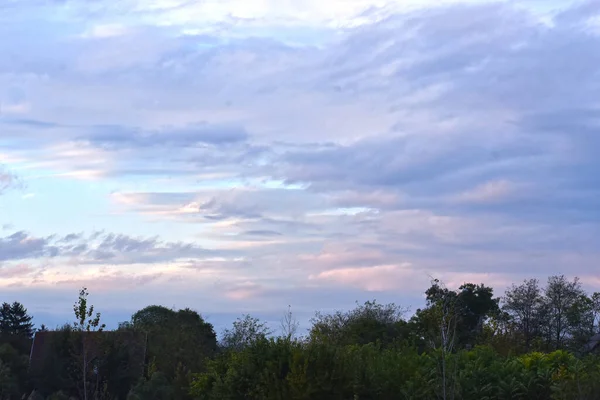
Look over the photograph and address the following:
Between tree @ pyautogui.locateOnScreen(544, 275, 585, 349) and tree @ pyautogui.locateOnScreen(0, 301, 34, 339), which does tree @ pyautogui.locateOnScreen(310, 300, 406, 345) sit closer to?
tree @ pyautogui.locateOnScreen(544, 275, 585, 349)

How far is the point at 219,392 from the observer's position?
22.0 metres

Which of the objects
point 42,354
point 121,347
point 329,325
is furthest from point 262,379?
point 329,325

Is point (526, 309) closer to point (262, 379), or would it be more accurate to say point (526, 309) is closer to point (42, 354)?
point (42, 354)

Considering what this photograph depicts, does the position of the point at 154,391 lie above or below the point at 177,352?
below

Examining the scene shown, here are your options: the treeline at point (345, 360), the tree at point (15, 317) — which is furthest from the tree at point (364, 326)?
the tree at point (15, 317)

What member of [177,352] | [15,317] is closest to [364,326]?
[177,352]

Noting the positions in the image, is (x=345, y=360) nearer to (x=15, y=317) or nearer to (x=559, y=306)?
(x=559, y=306)

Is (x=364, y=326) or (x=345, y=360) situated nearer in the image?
(x=345, y=360)

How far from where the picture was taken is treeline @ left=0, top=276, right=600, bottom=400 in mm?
20031

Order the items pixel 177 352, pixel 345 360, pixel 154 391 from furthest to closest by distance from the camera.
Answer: pixel 177 352 < pixel 154 391 < pixel 345 360

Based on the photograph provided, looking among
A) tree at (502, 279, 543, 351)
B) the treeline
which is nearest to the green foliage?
the treeline

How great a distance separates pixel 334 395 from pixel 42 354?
2136 centimetres

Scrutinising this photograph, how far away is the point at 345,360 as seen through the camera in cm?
2064

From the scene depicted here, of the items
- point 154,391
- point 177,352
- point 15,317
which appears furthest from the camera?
point 15,317
